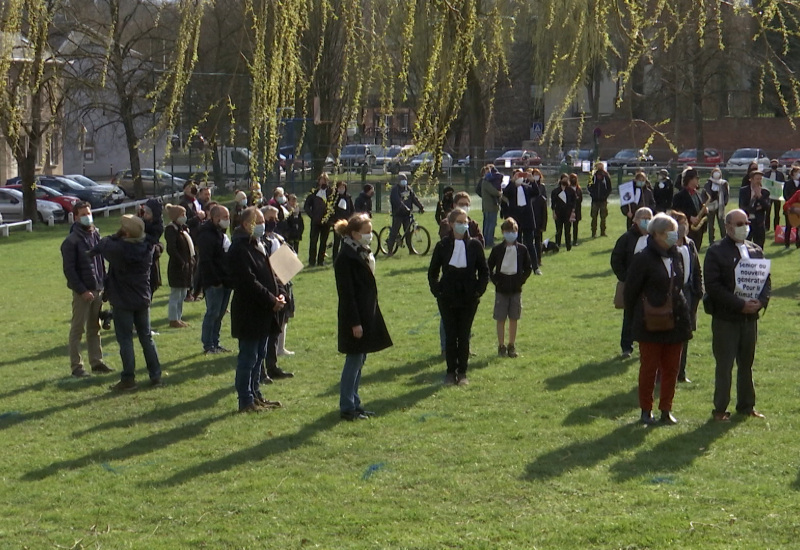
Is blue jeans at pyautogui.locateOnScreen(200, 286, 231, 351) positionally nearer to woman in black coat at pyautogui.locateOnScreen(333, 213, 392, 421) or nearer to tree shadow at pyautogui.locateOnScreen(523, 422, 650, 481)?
woman in black coat at pyautogui.locateOnScreen(333, 213, 392, 421)

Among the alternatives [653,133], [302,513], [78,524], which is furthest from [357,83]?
[78,524]

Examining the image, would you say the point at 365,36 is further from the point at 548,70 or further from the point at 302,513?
the point at 302,513

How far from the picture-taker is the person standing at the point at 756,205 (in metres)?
21.0

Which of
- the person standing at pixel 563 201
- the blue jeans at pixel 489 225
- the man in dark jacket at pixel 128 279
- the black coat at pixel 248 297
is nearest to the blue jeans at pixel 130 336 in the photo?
the man in dark jacket at pixel 128 279

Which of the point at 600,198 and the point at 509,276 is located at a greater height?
the point at 600,198

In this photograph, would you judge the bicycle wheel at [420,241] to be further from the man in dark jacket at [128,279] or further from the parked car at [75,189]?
the parked car at [75,189]

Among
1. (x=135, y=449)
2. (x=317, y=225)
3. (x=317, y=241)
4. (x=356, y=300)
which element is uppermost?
(x=356, y=300)

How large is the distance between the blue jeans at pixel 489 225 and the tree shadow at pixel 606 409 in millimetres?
12442

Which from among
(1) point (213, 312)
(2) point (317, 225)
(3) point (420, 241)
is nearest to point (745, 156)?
(3) point (420, 241)

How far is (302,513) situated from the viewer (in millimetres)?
7633

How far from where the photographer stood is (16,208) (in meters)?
38.9

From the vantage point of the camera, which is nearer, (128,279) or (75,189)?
(128,279)

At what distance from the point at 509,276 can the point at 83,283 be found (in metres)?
4.69

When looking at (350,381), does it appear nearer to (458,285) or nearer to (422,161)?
(458,285)
